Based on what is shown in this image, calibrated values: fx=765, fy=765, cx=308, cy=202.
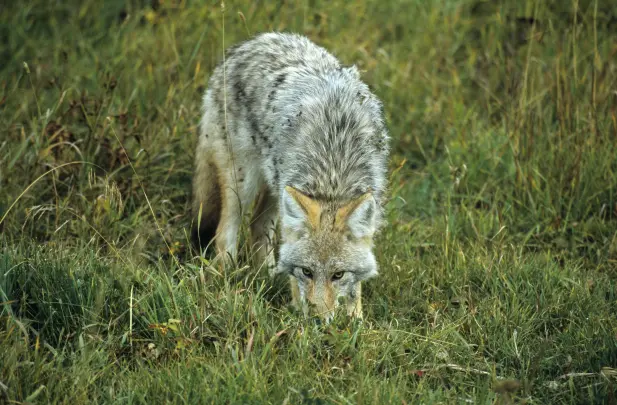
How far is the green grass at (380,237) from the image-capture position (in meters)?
3.63

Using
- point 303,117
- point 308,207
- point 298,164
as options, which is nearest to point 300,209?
point 308,207

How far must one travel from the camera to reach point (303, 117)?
15.8 feet

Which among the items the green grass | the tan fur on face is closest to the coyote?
the tan fur on face

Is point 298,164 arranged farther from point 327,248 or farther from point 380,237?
point 380,237

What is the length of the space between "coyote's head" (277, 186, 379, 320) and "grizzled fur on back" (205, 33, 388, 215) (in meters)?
0.26

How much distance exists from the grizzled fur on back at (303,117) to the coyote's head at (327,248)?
26 cm

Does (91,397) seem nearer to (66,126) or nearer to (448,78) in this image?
(66,126)

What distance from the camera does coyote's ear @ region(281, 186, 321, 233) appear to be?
162 inches

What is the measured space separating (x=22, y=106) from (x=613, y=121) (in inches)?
178

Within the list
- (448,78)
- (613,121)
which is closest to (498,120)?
(448,78)

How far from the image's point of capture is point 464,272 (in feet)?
15.5

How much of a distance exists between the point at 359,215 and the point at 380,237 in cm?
109

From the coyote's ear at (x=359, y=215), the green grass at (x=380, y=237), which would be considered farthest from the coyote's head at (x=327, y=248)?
the green grass at (x=380, y=237)

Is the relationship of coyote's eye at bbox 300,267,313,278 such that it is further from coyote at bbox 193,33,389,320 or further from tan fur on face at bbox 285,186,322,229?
A: tan fur on face at bbox 285,186,322,229
